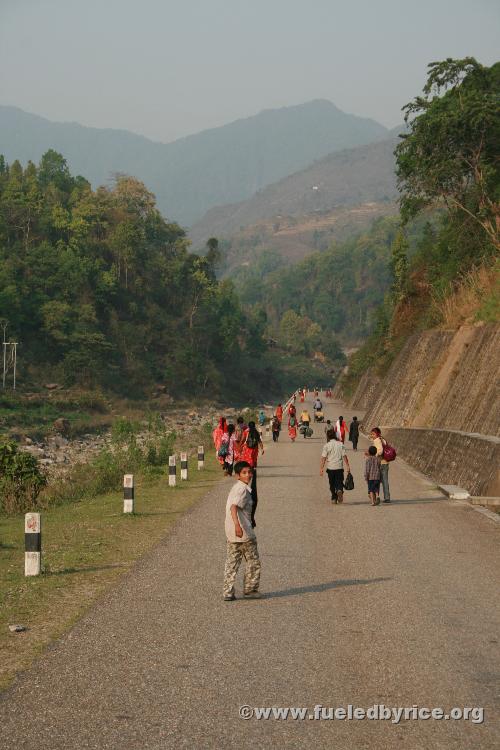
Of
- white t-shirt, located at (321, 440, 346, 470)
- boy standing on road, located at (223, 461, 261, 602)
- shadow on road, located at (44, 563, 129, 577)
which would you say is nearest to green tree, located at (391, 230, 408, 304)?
white t-shirt, located at (321, 440, 346, 470)

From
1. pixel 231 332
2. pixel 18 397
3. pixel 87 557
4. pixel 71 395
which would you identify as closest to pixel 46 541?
pixel 87 557

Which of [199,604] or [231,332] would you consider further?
[231,332]

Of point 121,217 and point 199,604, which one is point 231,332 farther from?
point 199,604

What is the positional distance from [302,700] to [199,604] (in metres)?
3.63

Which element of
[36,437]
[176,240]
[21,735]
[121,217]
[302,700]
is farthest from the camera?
[176,240]

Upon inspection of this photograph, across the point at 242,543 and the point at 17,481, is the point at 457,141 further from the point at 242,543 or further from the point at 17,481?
the point at 242,543

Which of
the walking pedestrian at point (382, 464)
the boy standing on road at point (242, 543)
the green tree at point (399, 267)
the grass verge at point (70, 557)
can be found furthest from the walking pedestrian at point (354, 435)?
the green tree at point (399, 267)

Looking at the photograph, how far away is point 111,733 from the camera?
6309 mm

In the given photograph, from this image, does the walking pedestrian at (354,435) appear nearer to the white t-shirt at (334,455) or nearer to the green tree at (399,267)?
the white t-shirt at (334,455)

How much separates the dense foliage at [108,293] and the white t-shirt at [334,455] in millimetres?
74303

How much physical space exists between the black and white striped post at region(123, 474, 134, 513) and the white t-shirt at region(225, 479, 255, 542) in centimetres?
792

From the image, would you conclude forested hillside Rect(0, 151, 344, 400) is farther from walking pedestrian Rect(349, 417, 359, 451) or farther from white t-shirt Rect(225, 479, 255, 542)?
white t-shirt Rect(225, 479, 255, 542)

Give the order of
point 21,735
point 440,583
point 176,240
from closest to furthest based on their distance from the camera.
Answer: point 21,735 < point 440,583 < point 176,240

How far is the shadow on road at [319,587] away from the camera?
1105cm
